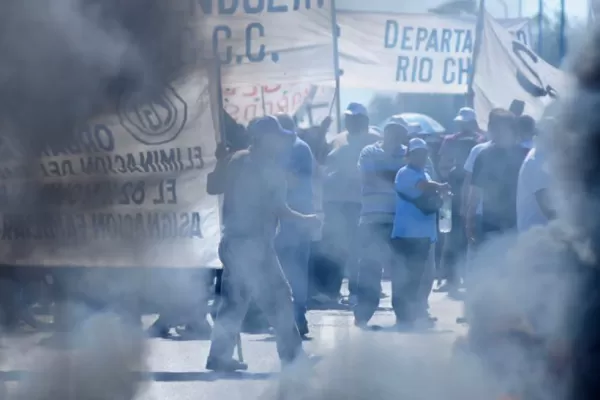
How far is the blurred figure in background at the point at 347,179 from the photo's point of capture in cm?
884

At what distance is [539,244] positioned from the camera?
4484 mm

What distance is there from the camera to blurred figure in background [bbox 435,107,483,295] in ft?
33.2

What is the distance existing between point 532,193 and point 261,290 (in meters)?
1.54

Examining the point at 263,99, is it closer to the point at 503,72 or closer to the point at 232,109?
the point at 232,109

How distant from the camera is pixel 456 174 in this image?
10.5 meters

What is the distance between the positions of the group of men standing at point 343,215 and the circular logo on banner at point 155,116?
127 centimetres

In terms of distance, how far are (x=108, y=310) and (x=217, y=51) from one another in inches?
56.0

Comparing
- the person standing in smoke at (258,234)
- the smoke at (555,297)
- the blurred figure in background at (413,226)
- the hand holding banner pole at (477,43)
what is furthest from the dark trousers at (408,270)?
the smoke at (555,297)

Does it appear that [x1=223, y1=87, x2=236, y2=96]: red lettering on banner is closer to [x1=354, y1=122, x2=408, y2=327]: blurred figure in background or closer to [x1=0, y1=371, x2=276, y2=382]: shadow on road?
[x1=0, y1=371, x2=276, y2=382]: shadow on road

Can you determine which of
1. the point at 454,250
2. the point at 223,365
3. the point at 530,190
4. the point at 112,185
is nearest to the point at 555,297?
the point at 112,185

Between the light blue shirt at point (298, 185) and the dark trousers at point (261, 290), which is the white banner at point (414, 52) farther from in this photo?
the dark trousers at point (261, 290)

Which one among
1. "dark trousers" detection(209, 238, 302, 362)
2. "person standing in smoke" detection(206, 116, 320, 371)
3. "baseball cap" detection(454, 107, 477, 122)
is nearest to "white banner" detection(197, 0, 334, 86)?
"person standing in smoke" detection(206, 116, 320, 371)

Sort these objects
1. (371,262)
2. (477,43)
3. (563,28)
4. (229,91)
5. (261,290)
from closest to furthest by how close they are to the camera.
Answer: (563,28), (229,91), (261,290), (477,43), (371,262)

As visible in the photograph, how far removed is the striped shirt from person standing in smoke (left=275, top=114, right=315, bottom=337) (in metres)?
0.79
